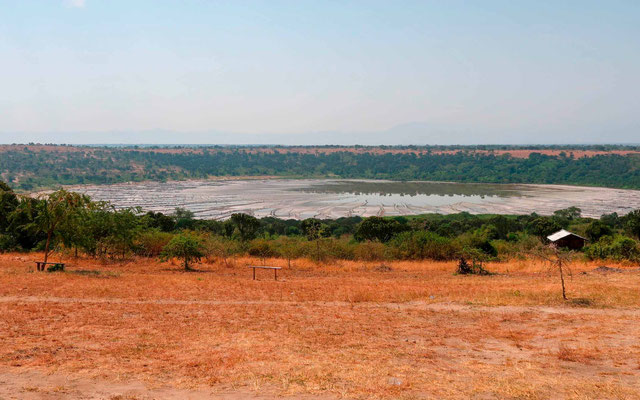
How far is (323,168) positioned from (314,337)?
15691cm

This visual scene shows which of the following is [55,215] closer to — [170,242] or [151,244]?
[170,242]

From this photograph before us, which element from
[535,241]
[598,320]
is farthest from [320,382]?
[535,241]

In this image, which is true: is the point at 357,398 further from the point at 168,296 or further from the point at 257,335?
the point at 168,296

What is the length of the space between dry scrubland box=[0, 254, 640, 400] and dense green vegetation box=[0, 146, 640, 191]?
10317cm

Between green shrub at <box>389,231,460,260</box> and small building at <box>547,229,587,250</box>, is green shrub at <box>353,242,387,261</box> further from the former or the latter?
small building at <box>547,229,587,250</box>

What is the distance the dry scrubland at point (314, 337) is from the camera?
7965mm

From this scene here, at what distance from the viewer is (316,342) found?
10.9 m

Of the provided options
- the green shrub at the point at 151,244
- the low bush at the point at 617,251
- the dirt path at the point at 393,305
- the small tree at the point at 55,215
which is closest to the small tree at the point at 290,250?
the green shrub at the point at 151,244

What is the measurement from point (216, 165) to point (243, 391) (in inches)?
6528

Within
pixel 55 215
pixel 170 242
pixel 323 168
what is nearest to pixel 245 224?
pixel 170 242

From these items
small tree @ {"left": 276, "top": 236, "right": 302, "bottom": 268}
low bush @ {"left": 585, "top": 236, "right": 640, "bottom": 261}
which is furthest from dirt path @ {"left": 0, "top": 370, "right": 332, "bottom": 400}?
low bush @ {"left": 585, "top": 236, "right": 640, "bottom": 261}

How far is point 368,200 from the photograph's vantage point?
85375 millimetres

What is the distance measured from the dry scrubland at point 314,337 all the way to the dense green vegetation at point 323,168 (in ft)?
338

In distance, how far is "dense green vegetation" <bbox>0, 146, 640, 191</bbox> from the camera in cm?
12069
